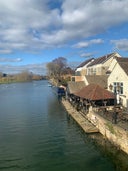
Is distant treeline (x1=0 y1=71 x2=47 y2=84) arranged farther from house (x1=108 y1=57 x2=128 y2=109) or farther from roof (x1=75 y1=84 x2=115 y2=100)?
house (x1=108 y1=57 x2=128 y2=109)

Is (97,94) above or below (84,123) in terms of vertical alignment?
above

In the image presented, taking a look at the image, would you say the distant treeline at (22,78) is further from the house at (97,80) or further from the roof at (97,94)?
the roof at (97,94)

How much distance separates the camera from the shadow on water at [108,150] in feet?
55.9

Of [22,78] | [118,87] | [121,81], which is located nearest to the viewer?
[121,81]

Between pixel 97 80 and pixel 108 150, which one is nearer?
pixel 108 150

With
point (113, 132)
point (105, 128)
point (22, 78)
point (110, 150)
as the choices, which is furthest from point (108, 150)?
point (22, 78)

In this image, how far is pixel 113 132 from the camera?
2012cm

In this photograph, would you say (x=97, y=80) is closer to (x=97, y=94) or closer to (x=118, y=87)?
(x=118, y=87)

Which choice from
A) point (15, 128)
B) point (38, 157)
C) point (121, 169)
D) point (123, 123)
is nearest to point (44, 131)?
point (15, 128)

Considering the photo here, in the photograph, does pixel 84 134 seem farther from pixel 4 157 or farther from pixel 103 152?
pixel 4 157

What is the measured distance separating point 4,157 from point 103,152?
7576mm

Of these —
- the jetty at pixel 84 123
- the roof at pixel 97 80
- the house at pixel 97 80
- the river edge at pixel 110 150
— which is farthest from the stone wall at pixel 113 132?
the house at pixel 97 80

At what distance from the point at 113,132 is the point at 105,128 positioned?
2.05m

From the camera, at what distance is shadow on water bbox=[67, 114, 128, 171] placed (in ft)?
55.9
